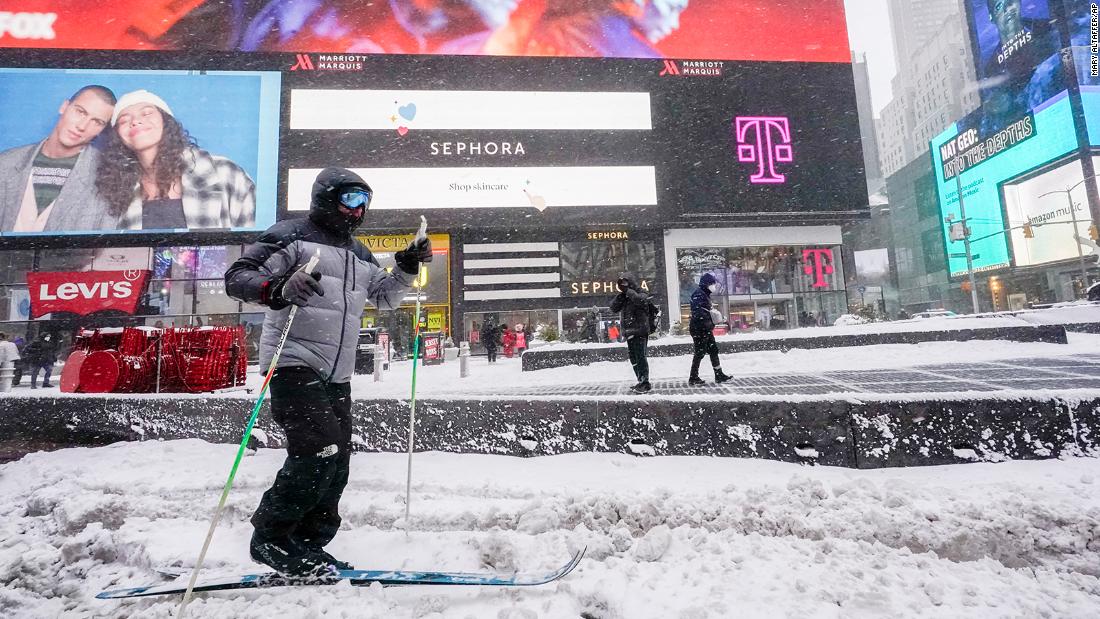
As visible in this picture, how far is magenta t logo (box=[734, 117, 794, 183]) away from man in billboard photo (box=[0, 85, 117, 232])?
37.4 meters

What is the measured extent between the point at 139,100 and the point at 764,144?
38361 mm

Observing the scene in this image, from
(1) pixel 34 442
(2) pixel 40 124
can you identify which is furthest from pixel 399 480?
(2) pixel 40 124

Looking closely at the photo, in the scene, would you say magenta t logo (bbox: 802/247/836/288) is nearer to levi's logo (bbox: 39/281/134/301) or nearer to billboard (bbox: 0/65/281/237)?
billboard (bbox: 0/65/281/237)

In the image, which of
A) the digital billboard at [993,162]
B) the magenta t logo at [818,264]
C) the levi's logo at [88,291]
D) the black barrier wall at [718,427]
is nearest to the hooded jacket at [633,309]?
the black barrier wall at [718,427]

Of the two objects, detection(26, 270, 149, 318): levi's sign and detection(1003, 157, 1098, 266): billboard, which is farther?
detection(1003, 157, 1098, 266): billboard

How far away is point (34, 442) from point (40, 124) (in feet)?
106

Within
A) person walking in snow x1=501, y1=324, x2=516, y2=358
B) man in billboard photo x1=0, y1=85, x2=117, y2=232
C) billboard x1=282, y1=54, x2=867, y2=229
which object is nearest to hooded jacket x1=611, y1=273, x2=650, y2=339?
person walking in snow x1=501, y1=324, x2=516, y2=358

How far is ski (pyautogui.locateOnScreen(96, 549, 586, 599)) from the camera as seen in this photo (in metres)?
2.04

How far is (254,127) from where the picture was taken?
26172 mm

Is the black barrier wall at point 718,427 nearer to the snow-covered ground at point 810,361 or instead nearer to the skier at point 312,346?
the skier at point 312,346

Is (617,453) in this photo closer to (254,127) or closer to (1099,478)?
(1099,478)

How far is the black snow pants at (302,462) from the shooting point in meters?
2.18

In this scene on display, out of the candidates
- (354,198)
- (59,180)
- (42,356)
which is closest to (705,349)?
(354,198)

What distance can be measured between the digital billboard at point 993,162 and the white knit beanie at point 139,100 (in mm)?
57091
